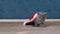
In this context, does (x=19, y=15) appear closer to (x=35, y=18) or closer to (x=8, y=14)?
(x=8, y=14)

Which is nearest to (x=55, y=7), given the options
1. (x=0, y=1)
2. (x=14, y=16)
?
(x=14, y=16)

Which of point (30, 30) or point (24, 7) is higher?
point (24, 7)

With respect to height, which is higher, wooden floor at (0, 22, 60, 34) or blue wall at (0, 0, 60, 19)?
blue wall at (0, 0, 60, 19)

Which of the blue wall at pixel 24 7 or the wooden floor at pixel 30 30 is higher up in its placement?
the blue wall at pixel 24 7

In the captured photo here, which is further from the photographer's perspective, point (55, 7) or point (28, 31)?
point (55, 7)

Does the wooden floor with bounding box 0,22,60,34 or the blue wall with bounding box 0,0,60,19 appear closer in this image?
the wooden floor with bounding box 0,22,60,34

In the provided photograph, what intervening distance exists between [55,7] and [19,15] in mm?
536

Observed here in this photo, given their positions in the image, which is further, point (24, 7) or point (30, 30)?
point (24, 7)

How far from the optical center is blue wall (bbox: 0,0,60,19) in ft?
7.11

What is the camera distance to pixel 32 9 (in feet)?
7.18

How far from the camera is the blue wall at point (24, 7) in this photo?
217 cm

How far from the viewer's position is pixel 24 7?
218 cm

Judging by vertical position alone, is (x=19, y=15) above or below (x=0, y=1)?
below

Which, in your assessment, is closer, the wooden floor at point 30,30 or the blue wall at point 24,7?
the wooden floor at point 30,30
